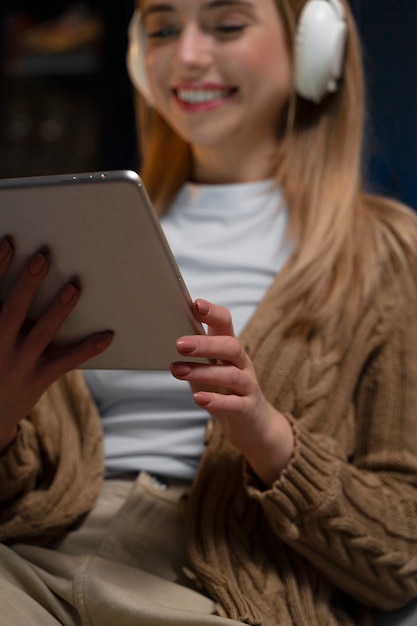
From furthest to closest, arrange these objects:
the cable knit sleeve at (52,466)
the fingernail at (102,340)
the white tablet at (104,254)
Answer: the cable knit sleeve at (52,466)
the fingernail at (102,340)
the white tablet at (104,254)

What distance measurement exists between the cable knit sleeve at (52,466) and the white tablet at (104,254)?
0.68ft

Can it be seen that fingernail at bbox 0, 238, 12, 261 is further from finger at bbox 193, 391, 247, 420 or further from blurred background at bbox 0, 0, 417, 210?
blurred background at bbox 0, 0, 417, 210

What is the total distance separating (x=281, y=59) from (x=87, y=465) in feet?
1.95

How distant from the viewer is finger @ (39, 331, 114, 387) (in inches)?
34.8

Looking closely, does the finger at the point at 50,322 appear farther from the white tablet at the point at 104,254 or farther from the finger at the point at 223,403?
the finger at the point at 223,403

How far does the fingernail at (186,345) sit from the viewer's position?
80cm

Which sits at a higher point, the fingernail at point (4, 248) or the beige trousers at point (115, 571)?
the fingernail at point (4, 248)

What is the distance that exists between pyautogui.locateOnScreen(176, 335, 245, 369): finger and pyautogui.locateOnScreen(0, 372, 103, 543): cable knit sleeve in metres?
0.30

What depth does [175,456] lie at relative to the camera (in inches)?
43.2

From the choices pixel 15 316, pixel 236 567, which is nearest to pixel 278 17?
pixel 15 316

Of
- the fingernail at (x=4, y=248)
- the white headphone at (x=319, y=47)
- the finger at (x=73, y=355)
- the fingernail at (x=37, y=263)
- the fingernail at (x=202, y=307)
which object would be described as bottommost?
the finger at (x=73, y=355)

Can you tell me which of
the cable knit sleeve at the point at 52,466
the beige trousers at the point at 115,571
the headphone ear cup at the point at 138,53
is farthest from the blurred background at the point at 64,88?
the beige trousers at the point at 115,571

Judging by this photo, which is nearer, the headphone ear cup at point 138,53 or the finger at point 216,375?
the finger at point 216,375

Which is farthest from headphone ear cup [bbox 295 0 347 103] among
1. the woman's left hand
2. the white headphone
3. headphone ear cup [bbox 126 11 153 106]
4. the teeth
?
the woman's left hand
